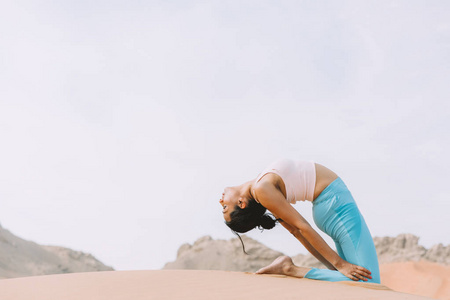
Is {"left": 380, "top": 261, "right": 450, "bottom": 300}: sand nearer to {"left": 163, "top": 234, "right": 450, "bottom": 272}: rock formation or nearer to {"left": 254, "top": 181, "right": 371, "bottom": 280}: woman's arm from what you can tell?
{"left": 163, "top": 234, "right": 450, "bottom": 272}: rock formation

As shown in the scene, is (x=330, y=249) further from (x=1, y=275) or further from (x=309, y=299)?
(x=1, y=275)

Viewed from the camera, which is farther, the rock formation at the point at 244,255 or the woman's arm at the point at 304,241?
the rock formation at the point at 244,255

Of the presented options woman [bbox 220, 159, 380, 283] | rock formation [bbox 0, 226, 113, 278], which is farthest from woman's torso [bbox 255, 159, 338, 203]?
rock formation [bbox 0, 226, 113, 278]

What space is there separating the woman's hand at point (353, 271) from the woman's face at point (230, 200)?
2.80 feet

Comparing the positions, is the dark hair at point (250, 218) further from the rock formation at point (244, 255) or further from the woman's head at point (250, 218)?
the rock formation at point (244, 255)

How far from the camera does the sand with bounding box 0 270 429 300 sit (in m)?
2.44

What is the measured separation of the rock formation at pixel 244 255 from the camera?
10711mm

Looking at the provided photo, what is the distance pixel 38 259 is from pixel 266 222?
33.0ft

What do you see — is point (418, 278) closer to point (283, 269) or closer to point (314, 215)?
point (314, 215)

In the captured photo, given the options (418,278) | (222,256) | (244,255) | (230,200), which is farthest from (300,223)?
(222,256)

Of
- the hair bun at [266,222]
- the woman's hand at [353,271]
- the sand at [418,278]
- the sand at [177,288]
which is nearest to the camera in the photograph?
the sand at [177,288]

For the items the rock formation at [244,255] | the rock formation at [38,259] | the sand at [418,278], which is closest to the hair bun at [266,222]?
the sand at [418,278]

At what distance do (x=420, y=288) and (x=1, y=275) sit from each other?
28.6 ft

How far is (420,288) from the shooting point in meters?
8.96
